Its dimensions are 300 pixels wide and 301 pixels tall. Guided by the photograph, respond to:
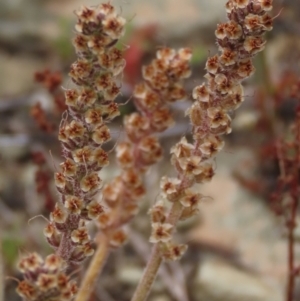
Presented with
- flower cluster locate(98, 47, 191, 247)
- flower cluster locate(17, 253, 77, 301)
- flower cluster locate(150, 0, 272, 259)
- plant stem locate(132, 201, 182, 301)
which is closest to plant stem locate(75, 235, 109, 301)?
flower cluster locate(98, 47, 191, 247)

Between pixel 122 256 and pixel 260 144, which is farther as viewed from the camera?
pixel 260 144

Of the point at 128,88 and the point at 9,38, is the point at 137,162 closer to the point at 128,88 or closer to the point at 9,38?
the point at 128,88

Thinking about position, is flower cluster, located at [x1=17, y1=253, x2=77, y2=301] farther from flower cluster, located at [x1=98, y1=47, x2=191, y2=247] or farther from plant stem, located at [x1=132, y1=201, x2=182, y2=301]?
flower cluster, located at [x1=98, y1=47, x2=191, y2=247]

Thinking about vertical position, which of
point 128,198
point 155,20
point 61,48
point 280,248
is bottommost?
point 128,198

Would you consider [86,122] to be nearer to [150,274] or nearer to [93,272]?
[150,274]

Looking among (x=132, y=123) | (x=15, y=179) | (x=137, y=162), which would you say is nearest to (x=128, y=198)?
(x=137, y=162)

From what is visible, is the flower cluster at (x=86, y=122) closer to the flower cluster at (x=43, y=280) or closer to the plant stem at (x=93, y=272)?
the flower cluster at (x=43, y=280)

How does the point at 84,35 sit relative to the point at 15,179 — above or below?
below
